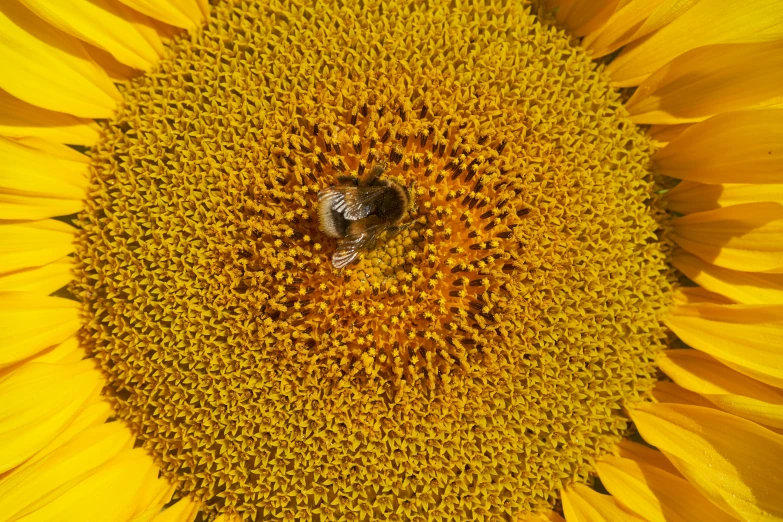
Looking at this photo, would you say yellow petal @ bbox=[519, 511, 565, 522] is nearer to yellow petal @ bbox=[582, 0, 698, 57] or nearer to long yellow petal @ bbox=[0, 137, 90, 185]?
yellow petal @ bbox=[582, 0, 698, 57]

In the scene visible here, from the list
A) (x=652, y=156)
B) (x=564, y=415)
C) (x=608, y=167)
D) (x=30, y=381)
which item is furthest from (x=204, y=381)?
(x=652, y=156)

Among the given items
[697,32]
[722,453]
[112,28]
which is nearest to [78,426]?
[112,28]

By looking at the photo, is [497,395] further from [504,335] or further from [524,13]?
[524,13]

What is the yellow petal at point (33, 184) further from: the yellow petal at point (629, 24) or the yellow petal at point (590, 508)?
the yellow petal at point (590, 508)

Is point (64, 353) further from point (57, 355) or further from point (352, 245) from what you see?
point (352, 245)

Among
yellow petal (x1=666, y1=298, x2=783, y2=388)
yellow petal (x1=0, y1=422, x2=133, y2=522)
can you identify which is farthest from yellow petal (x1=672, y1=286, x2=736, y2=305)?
yellow petal (x1=0, y1=422, x2=133, y2=522)
